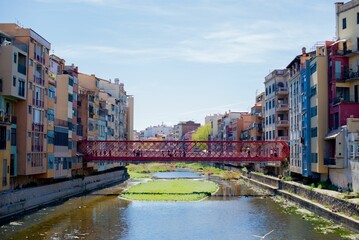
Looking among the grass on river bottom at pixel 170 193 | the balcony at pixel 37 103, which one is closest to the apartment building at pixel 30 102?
the balcony at pixel 37 103

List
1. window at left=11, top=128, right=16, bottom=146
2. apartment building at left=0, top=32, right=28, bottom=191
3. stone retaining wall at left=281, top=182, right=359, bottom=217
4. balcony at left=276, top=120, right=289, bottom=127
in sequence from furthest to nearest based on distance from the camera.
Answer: balcony at left=276, top=120, right=289, bottom=127, window at left=11, top=128, right=16, bottom=146, apartment building at left=0, top=32, right=28, bottom=191, stone retaining wall at left=281, top=182, right=359, bottom=217

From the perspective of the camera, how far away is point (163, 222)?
44312 millimetres

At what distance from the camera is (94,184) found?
79.9 meters

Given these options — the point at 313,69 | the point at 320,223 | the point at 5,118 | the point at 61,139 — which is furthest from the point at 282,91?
the point at 5,118

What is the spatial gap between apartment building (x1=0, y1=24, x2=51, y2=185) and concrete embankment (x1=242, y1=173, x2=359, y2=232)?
29.2 meters

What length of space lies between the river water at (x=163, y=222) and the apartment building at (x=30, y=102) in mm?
5271

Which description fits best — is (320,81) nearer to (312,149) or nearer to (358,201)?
(312,149)

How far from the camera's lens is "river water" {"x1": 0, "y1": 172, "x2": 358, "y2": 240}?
37.9 metres

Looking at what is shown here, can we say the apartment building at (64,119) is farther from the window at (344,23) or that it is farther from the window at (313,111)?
the window at (344,23)

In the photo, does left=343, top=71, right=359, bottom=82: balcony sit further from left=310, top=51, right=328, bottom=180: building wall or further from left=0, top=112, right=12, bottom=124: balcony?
left=0, top=112, right=12, bottom=124: balcony

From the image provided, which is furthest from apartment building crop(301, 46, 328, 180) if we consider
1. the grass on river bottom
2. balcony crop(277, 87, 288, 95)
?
balcony crop(277, 87, 288, 95)

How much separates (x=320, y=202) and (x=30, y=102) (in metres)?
31.5

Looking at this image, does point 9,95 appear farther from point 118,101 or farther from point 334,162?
point 118,101

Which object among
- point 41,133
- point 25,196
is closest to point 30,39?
point 41,133
